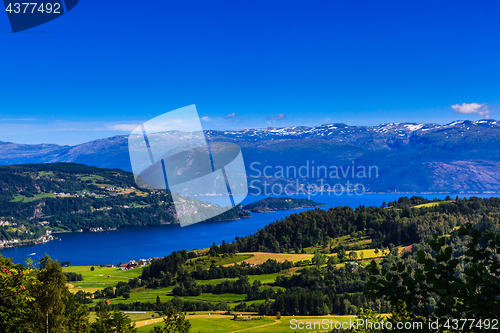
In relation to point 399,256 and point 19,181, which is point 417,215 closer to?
point 399,256

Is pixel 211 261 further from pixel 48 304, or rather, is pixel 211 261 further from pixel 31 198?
pixel 31 198

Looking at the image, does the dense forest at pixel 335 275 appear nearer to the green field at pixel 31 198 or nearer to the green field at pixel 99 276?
the green field at pixel 99 276

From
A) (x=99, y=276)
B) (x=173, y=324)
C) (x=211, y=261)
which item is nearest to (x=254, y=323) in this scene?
(x=211, y=261)

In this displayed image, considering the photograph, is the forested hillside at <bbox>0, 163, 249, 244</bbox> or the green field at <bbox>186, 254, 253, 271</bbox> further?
the forested hillside at <bbox>0, 163, 249, 244</bbox>

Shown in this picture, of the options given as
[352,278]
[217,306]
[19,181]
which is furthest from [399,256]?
[19,181]

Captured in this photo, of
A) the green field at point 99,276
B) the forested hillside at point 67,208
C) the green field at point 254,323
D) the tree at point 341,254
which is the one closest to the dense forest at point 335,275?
the tree at point 341,254

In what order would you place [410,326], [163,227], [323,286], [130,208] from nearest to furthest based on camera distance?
[410,326] → [323,286] → [163,227] → [130,208]

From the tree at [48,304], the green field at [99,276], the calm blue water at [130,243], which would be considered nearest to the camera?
the tree at [48,304]

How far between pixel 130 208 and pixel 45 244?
59.2 meters

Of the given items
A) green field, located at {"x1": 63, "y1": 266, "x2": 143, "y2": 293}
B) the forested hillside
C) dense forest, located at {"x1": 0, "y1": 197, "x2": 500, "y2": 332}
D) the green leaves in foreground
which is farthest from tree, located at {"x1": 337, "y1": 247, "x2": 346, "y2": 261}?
the green leaves in foreground

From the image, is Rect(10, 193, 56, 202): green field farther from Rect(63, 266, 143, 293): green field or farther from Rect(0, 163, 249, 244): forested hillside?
Rect(63, 266, 143, 293): green field

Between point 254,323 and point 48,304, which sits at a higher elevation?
point 48,304

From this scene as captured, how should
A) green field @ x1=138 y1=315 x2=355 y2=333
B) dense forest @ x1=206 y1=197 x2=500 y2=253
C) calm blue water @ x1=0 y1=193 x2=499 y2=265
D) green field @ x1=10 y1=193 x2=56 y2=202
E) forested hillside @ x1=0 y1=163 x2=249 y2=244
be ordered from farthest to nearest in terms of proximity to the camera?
green field @ x1=10 y1=193 x2=56 y2=202, forested hillside @ x1=0 y1=163 x2=249 y2=244, calm blue water @ x1=0 y1=193 x2=499 y2=265, dense forest @ x1=206 y1=197 x2=500 y2=253, green field @ x1=138 y1=315 x2=355 y2=333

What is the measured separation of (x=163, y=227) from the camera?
16838 centimetres
